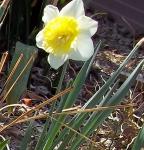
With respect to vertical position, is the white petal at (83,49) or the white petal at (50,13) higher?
the white petal at (50,13)

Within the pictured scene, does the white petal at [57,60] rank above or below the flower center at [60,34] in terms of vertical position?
below

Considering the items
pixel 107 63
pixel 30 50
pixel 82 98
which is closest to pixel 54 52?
pixel 30 50

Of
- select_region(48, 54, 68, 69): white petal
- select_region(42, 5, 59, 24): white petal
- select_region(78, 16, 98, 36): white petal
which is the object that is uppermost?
select_region(42, 5, 59, 24): white petal

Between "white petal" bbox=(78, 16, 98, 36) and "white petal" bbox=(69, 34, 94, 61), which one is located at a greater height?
"white petal" bbox=(78, 16, 98, 36)

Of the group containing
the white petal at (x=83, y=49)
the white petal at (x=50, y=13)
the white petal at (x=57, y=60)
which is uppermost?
the white petal at (x=50, y=13)

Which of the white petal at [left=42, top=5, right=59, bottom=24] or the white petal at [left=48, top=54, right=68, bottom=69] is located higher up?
the white petal at [left=42, top=5, right=59, bottom=24]

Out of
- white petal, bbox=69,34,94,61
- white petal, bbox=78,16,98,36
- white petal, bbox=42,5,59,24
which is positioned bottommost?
white petal, bbox=69,34,94,61
